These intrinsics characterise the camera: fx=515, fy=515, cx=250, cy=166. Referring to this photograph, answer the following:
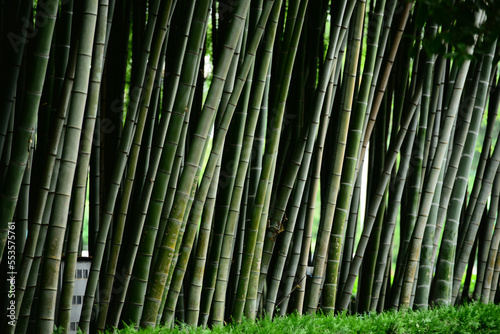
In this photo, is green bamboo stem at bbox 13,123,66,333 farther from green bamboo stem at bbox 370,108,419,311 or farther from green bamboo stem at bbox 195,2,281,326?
green bamboo stem at bbox 370,108,419,311

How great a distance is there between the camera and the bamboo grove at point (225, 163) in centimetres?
173

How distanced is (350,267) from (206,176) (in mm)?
1023

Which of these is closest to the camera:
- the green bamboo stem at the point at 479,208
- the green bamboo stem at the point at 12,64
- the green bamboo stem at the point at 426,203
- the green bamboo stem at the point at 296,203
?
the green bamboo stem at the point at 12,64

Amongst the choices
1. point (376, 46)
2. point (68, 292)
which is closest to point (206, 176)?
point (68, 292)

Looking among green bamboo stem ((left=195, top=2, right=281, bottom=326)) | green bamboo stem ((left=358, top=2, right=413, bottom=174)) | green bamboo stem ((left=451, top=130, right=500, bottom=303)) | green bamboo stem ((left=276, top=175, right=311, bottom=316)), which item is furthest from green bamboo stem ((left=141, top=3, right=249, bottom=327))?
green bamboo stem ((left=451, top=130, right=500, bottom=303))

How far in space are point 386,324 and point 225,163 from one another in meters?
0.99

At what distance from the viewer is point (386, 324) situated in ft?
7.34

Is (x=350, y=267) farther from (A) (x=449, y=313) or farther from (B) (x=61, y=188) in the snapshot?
(B) (x=61, y=188)

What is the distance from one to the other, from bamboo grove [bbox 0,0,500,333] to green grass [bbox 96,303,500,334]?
14cm

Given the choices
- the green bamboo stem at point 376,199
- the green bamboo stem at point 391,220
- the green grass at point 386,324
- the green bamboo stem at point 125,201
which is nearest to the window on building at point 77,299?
the green bamboo stem at point 125,201

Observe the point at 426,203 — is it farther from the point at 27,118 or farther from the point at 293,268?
the point at 27,118

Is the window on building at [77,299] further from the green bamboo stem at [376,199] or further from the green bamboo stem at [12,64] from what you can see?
the green bamboo stem at [376,199]

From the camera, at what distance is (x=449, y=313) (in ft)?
8.29

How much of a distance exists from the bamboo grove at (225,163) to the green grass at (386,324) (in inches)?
5.7
